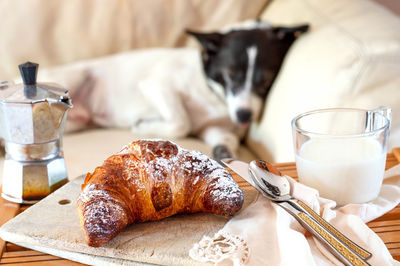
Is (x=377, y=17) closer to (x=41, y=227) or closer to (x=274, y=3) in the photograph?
(x=274, y=3)

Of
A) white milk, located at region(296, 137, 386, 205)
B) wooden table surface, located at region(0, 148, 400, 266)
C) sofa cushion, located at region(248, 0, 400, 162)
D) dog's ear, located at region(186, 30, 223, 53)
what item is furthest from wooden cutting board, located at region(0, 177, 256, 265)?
dog's ear, located at region(186, 30, 223, 53)

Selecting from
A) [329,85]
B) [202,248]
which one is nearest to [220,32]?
[329,85]

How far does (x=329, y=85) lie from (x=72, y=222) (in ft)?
2.45

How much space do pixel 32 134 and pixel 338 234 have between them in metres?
0.45

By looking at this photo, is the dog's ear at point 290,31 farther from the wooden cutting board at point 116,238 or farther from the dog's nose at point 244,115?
the wooden cutting board at point 116,238

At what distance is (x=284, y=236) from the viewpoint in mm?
596

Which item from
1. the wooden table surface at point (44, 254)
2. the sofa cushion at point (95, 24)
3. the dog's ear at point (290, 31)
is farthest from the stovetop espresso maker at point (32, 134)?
the sofa cushion at point (95, 24)

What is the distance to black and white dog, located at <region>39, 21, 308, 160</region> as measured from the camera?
5.60 feet

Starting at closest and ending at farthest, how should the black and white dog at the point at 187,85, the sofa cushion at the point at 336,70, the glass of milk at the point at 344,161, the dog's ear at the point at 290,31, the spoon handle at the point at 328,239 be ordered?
the spoon handle at the point at 328,239 → the glass of milk at the point at 344,161 → the sofa cushion at the point at 336,70 → the dog's ear at the point at 290,31 → the black and white dog at the point at 187,85

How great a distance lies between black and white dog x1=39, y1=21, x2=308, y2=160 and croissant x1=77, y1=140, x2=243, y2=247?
3.21 ft

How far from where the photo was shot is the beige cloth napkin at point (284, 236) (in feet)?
1.87

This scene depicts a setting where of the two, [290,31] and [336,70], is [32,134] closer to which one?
[336,70]

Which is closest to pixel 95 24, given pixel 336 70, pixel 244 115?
pixel 244 115

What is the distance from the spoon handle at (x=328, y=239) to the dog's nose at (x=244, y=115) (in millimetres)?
1014
